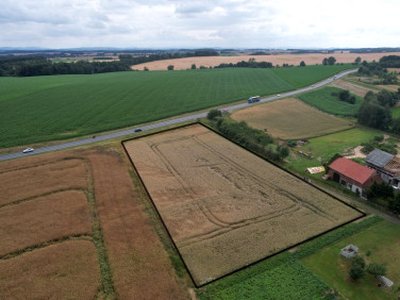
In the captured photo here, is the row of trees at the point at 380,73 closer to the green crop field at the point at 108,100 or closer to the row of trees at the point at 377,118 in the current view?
the green crop field at the point at 108,100

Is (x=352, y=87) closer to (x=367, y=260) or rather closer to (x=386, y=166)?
(x=386, y=166)

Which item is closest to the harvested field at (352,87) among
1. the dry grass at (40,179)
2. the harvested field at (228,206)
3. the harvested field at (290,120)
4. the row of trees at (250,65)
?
the harvested field at (290,120)

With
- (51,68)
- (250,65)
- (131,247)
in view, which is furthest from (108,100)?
(250,65)

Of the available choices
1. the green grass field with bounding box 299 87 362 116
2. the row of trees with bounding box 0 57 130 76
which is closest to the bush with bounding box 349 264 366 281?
the green grass field with bounding box 299 87 362 116

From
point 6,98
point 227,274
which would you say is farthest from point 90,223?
point 6,98

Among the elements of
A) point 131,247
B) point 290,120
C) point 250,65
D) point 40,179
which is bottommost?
→ point 131,247

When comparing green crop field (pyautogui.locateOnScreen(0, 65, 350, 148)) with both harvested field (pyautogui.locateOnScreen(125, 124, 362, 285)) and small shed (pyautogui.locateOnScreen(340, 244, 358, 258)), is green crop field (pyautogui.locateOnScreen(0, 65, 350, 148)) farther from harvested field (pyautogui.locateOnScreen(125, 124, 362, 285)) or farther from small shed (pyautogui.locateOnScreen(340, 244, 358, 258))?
small shed (pyautogui.locateOnScreen(340, 244, 358, 258))
